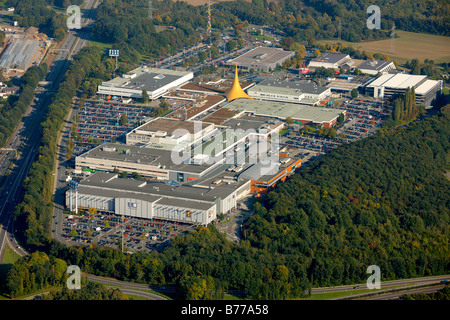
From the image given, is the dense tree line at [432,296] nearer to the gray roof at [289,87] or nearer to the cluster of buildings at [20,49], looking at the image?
the gray roof at [289,87]

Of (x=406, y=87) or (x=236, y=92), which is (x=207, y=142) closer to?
(x=236, y=92)

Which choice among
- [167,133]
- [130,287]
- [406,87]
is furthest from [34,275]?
[406,87]

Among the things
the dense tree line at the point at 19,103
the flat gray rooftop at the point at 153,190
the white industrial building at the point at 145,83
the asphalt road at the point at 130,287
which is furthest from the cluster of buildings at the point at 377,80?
the asphalt road at the point at 130,287

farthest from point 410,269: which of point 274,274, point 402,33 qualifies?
point 402,33

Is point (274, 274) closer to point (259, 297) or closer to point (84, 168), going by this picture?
point (259, 297)

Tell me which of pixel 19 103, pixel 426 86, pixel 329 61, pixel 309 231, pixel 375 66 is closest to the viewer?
pixel 309 231

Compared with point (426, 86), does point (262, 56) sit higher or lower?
higher
